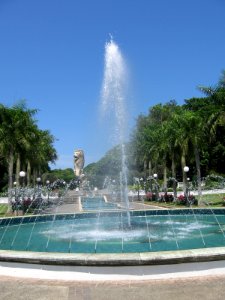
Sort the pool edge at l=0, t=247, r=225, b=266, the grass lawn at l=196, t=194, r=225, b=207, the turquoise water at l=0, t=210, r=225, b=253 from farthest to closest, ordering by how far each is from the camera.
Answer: the grass lawn at l=196, t=194, r=225, b=207 < the turquoise water at l=0, t=210, r=225, b=253 < the pool edge at l=0, t=247, r=225, b=266

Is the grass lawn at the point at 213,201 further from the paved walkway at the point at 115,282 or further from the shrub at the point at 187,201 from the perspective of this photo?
the paved walkway at the point at 115,282

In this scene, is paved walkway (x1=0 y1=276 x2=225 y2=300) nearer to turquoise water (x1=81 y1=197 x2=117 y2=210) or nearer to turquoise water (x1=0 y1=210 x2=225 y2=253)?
turquoise water (x1=0 y1=210 x2=225 y2=253)

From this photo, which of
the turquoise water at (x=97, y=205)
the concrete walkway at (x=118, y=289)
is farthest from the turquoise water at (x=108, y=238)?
the turquoise water at (x=97, y=205)

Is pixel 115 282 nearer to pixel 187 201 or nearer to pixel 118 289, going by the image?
pixel 118 289

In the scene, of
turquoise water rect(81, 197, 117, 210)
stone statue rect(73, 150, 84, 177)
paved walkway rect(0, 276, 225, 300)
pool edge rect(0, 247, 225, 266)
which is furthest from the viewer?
stone statue rect(73, 150, 84, 177)

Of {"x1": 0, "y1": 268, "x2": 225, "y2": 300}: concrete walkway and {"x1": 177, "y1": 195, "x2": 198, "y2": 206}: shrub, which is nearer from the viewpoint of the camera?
{"x1": 0, "y1": 268, "x2": 225, "y2": 300}: concrete walkway

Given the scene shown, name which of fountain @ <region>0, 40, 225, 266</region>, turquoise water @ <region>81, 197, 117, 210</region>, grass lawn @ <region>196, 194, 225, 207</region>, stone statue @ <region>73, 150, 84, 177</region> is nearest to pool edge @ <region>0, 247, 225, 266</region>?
fountain @ <region>0, 40, 225, 266</region>

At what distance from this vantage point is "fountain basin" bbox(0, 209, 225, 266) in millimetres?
6441

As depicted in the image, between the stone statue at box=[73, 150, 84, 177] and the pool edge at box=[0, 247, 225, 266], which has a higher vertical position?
the stone statue at box=[73, 150, 84, 177]

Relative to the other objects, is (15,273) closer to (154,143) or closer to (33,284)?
(33,284)

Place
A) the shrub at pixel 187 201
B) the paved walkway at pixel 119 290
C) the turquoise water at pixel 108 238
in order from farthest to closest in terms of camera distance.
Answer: the shrub at pixel 187 201
the turquoise water at pixel 108 238
the paved walkway at pixel 119 290

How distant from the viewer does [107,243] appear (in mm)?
12086

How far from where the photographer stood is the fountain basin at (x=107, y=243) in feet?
21.1

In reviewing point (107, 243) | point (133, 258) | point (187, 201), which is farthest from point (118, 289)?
point (187, 201)
